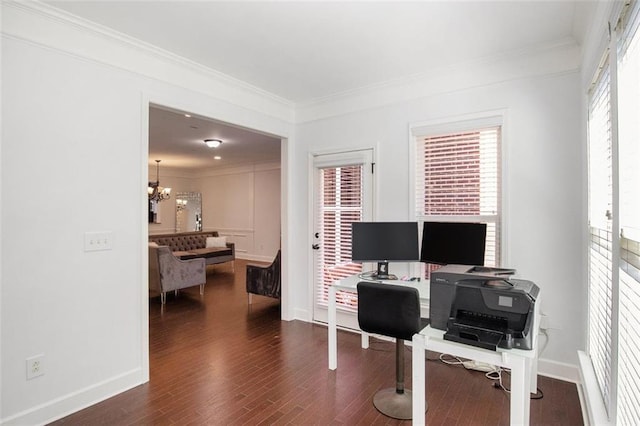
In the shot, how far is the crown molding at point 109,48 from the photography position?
219cm

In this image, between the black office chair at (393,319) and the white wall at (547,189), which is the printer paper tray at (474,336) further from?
the white wall at (547,189)

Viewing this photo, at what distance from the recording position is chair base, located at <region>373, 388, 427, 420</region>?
91.7 inches

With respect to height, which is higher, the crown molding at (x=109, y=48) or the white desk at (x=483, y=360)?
the crown molding at (x=109, y=48)

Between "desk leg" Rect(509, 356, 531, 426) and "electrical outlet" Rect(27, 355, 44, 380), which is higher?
"desk leg" Rect(509, 356, 531, 426)

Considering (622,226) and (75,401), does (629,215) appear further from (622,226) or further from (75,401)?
(75,401)

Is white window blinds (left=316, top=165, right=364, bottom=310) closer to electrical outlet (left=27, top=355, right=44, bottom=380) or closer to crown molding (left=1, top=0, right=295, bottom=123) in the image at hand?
crown molding (left=1, top=0, right=295, bottom=123)

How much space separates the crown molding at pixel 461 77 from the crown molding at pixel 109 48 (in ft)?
3.37

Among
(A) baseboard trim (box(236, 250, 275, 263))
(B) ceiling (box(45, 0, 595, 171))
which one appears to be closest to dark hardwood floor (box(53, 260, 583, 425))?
(B) ceiling (box(45, 0, 595, 171))

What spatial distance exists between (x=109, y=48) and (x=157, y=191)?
22.2ft

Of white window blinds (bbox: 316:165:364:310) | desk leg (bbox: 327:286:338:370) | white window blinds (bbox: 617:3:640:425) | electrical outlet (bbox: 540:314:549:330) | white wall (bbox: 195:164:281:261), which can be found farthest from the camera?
white wall (bbox: 195:164:281:261)

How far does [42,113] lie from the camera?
2.27 metres

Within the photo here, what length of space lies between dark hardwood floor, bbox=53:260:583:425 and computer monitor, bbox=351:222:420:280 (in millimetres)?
934

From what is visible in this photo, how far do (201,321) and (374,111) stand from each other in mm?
3330

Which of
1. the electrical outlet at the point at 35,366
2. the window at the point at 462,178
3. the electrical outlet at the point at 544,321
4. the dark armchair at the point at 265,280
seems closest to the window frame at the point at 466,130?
the window at the point at 462,178
